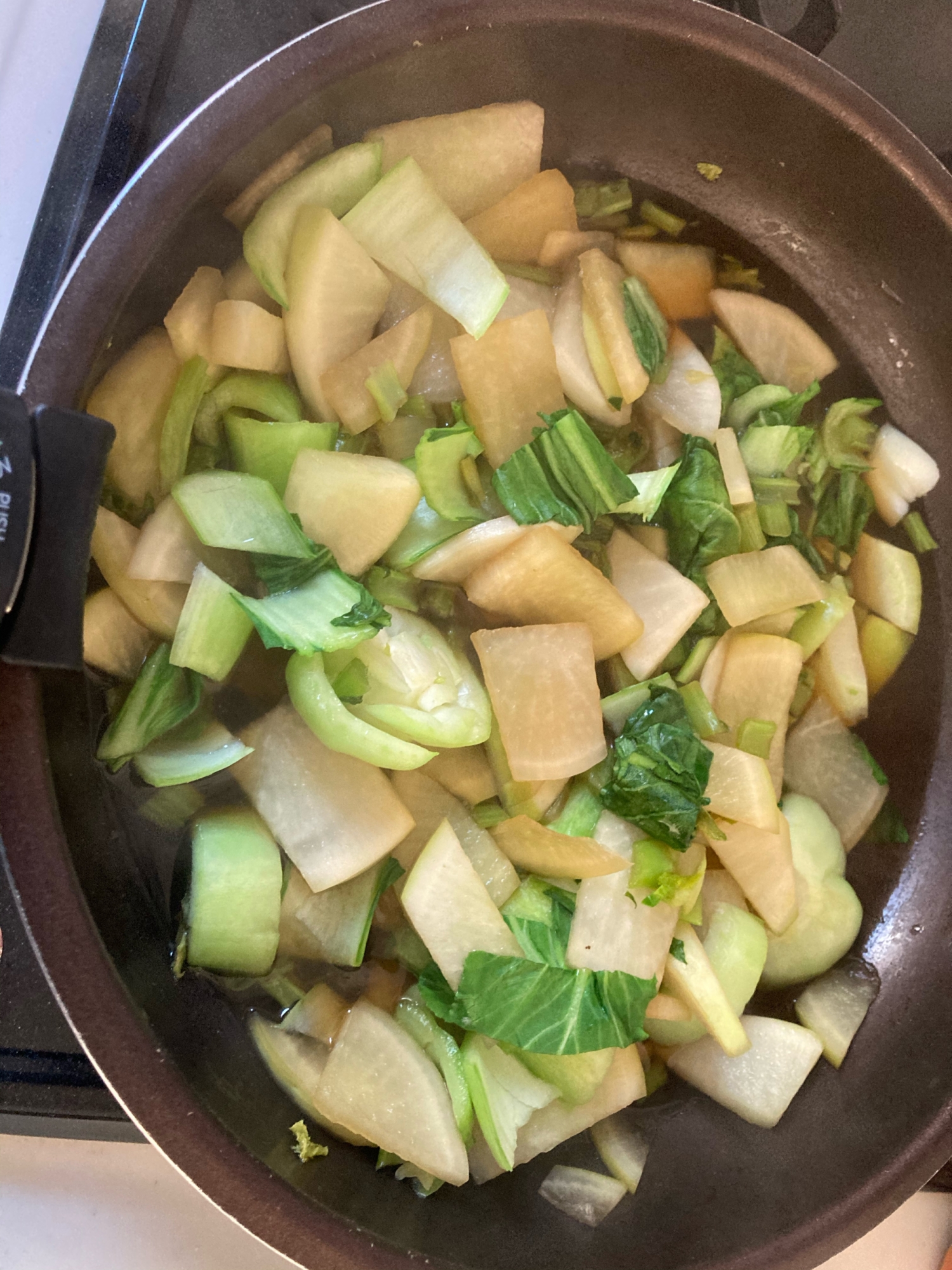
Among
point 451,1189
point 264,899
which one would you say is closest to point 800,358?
point 264,899

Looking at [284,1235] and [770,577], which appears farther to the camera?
[770,577]

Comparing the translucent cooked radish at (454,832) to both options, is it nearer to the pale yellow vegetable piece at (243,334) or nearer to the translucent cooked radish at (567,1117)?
the translucent cooked radish at (567,1117)

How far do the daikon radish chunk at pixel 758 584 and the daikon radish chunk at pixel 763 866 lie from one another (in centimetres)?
29

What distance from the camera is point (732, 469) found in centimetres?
125

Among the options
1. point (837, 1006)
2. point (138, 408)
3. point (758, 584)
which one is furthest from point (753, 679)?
point (138, 408)

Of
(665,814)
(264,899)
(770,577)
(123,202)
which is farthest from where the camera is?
(770,577)

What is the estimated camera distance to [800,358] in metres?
1.34

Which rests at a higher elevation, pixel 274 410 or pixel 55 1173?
pixel 274 410

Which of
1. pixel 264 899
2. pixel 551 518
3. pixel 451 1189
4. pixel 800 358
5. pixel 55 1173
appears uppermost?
pixel 800 358

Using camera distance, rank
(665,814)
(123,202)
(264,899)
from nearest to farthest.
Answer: (123,202) → (264,899) → (665,814)

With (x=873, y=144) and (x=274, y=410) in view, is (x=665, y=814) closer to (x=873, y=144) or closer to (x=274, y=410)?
(x=274, y=410)

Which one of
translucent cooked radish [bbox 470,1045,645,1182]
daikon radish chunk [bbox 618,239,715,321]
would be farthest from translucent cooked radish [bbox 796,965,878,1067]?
daikon radish chunk [bbox 618,239,715,321]

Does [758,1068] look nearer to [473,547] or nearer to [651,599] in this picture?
[651,599]

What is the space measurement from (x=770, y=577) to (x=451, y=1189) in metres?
0.87
